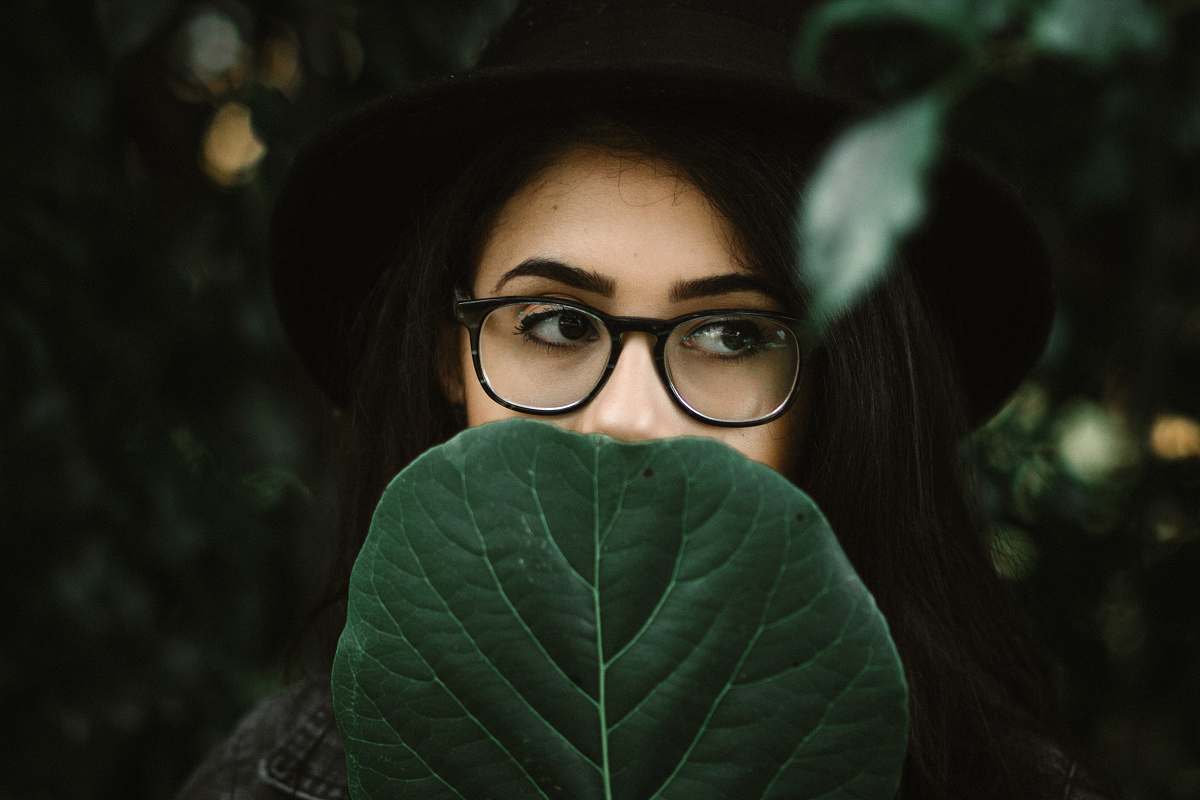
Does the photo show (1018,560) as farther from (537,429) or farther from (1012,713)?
(537,429)

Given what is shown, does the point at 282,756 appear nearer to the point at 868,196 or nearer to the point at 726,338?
the point at 726,338

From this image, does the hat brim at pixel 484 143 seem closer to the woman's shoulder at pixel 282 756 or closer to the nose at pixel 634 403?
the nose at pixel 634 403

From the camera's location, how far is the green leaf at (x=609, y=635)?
499 millimetres

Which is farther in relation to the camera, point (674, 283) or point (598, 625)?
point (674, 283)

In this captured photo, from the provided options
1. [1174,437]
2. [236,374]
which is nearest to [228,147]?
[236,374]

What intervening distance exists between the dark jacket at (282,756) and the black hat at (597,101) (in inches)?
20.0

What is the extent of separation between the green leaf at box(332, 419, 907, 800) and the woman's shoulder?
2.59ft

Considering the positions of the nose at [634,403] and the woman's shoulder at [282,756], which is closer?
the nose at [634,403]

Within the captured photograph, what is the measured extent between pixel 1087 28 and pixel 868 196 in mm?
171

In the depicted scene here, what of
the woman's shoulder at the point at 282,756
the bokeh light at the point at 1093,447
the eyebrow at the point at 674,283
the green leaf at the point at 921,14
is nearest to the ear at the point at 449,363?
the eyebrow at the point at 674,283

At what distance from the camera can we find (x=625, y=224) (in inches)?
37.3

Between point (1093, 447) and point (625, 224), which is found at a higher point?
point (625, 224)

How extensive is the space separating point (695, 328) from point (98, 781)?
4.62ft

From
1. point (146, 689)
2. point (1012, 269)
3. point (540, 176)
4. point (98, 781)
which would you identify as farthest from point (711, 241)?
point (98, 781)
